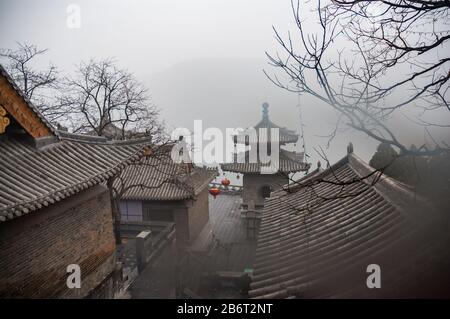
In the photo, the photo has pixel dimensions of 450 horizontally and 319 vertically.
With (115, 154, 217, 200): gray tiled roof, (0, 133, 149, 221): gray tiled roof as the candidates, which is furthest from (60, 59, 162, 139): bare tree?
(0, 133, 149, 221): gray tiled roof

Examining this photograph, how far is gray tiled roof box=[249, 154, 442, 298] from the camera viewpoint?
4.45 meters

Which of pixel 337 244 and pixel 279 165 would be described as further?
pixel 279 165

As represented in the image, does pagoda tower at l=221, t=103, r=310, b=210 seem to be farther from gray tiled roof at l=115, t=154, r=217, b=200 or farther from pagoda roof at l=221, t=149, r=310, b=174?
gray tiled roof at l=115, t=154, r=217, b=200

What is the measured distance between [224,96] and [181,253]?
429 feet

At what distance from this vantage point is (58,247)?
7219mm

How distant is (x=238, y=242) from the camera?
19.3m

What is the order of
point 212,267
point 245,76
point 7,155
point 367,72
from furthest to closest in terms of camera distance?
point 245,76 < point 212,267 < point 7,155 < point 367,72

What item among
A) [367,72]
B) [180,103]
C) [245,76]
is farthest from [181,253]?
[245,76]

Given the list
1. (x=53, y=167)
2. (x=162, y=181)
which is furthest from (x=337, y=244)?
(x=162, y=181)

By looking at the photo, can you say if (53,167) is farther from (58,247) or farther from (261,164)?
(261,164)

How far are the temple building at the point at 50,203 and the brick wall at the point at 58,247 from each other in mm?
18

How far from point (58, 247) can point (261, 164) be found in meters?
14.2

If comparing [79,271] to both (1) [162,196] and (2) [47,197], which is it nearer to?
(2) [47,197]

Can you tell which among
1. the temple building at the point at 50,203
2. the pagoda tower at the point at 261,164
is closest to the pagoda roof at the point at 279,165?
the pagoda tower at the point at 261,164
